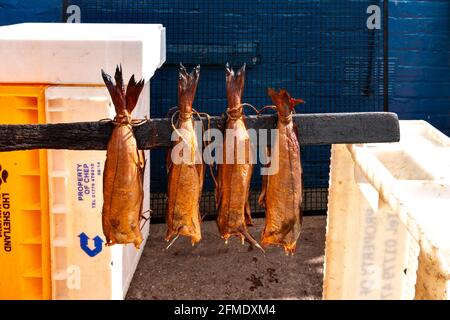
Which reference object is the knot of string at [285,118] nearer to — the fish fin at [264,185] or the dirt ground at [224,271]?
the fish fin at [264,185]

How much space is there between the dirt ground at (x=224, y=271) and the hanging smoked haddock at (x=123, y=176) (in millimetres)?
3577

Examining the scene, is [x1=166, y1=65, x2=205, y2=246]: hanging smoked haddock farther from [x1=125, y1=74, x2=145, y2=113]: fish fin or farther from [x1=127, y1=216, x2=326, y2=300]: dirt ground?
A: [x1=127, y1=216, x2=326, y2=300]: dirt ground

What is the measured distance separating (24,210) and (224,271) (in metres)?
2.80

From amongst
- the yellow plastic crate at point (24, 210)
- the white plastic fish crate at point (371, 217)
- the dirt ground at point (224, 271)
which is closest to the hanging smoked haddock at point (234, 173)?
the white plastic fish crate at point (371, 217)

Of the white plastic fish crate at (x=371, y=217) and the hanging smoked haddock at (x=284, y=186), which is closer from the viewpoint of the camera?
the hanging smoked haddock at (x=284, y=186)

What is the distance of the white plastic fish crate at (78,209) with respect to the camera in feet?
14.6

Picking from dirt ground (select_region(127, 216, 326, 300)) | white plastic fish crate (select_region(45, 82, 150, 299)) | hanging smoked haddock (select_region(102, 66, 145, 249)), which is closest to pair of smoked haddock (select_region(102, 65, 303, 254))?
hanging smoked haddock (select_region(102, 66, 145, 249))

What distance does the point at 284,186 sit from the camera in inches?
105

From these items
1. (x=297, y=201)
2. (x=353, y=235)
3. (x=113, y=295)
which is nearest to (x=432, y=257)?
(x=297, y=201)

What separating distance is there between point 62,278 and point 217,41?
15.8ft

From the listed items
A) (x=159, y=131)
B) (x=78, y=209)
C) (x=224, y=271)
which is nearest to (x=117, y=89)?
(x=159, y=131)

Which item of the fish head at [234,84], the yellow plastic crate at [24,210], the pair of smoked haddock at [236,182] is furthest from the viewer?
the yellow plastic crate at [24,210]

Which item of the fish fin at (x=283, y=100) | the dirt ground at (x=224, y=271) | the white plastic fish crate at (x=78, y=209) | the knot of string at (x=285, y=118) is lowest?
the dirt ground at (x=224, y=271)

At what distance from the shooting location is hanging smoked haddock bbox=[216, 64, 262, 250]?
8.55 ft
